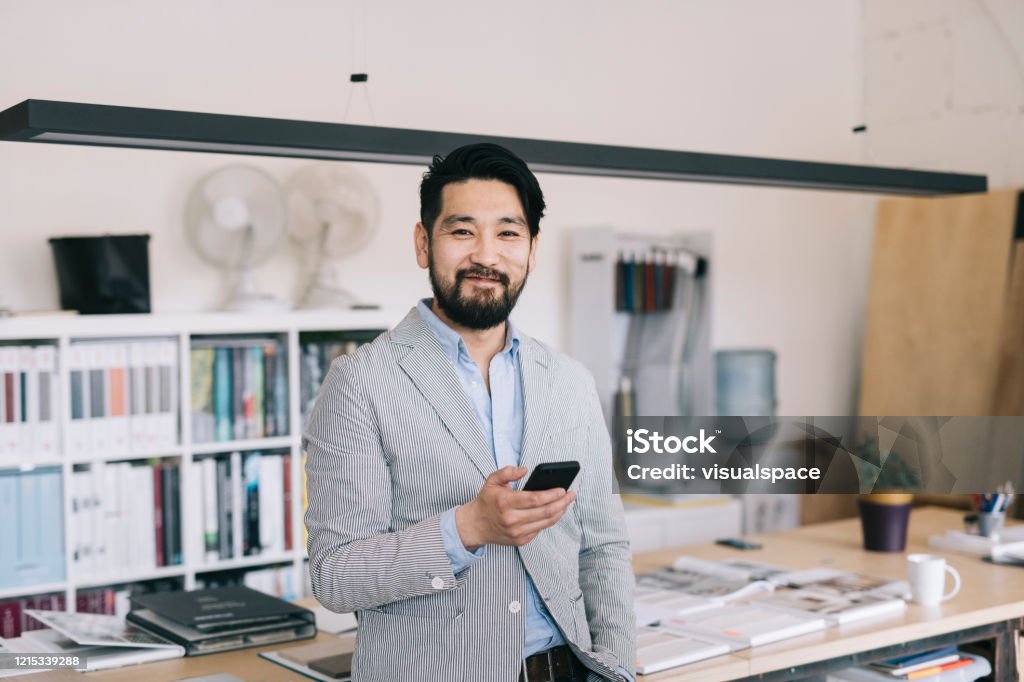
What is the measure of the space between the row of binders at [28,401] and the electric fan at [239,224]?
2.31 feet

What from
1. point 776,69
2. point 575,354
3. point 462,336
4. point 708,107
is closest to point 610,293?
point 575,354

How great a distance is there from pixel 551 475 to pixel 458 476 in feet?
0.80

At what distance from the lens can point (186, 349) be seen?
3.99 m

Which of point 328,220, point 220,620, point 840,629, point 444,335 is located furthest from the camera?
point 328,220

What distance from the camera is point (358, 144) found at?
261cm

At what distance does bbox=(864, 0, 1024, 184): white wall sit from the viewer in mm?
5570

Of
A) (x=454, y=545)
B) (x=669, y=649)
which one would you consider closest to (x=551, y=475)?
(x=454, y=545)

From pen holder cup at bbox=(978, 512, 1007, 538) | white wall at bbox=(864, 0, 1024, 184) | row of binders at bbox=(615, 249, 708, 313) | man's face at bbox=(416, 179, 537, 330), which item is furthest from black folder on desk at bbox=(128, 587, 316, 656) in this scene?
white wall at bbox=(864, 0, 1024, 184)

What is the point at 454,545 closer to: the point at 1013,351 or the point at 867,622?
the point at 867,622

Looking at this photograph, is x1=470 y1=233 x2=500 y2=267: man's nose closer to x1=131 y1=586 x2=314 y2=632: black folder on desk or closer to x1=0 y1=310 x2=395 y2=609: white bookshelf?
x1=131 y1=586 x2=314 y2=632: black folder on desk

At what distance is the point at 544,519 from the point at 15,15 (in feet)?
10.1

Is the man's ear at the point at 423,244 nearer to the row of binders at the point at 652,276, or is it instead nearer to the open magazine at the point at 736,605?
the open magazine at the point at 736,605

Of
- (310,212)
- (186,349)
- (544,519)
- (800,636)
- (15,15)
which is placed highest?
(15,15)

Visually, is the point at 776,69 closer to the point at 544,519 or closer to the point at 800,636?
the point at 800,636
